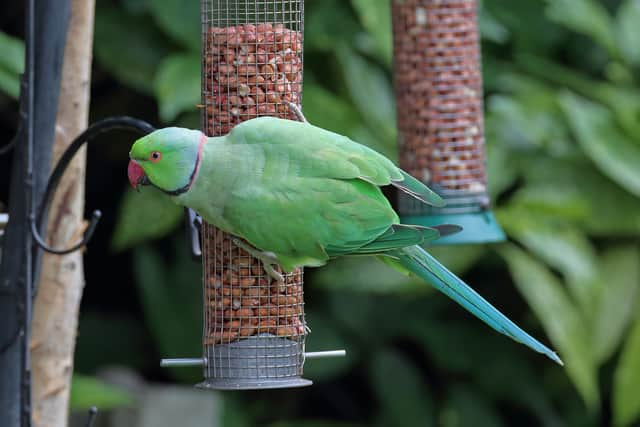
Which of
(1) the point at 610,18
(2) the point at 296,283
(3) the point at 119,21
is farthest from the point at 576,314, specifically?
(3) the point at 119,21

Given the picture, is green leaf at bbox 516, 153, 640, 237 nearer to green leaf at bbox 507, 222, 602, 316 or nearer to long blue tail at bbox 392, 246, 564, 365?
green leaf at bbox 507, 222, 602, 316

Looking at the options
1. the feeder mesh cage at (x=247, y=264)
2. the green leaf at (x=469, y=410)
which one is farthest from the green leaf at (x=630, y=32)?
the feeder mesh cage at (x=247, y=264)

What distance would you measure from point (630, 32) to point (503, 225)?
4.03 feet

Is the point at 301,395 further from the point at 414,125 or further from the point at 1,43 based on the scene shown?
the point at 1,43

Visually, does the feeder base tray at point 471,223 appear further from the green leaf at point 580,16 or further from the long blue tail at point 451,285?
the green leaf at point 580,16

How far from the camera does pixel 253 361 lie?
2697 mm

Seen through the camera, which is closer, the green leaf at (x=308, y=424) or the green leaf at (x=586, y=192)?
the green leaf at (x=586, y=192)

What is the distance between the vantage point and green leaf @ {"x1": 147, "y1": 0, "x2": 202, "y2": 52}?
4434 millimetres

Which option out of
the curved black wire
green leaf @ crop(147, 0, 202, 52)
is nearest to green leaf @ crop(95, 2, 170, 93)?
green leaf @ crop(147, 0, 202, 52)

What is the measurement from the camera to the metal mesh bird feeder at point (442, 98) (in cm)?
375

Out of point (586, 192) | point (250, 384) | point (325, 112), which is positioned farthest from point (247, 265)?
point (586, 192)

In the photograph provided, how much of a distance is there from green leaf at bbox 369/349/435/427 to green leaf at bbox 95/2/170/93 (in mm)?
1841

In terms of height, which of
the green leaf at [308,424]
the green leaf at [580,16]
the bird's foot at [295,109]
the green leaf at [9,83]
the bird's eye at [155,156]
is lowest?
the green leaf at [308,424]

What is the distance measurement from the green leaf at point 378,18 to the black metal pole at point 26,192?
1790mm
